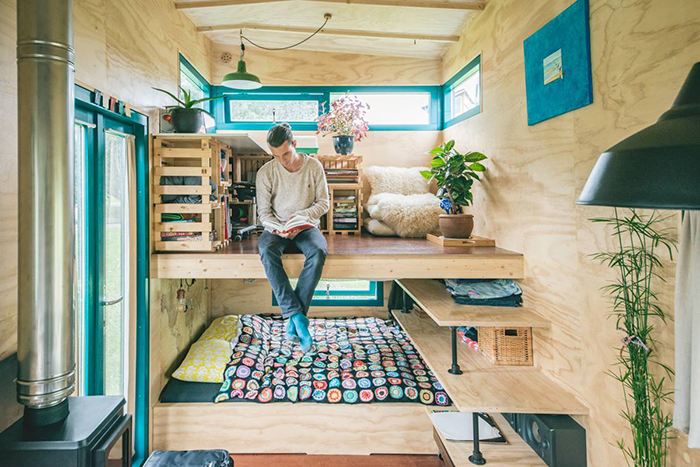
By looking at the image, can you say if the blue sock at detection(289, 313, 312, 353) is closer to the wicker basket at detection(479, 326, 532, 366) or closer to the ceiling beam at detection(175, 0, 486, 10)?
the wicker basket at detection(479, 326, 532, 366)

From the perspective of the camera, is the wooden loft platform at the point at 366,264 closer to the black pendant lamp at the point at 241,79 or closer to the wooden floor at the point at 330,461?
the wooden floor at the point at 330,461

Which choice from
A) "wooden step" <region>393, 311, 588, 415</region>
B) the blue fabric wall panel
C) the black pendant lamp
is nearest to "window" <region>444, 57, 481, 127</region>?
the blue fabric wall panel

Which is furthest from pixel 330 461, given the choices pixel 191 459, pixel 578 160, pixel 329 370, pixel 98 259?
pixel 578 160

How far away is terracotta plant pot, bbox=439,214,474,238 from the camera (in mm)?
2881

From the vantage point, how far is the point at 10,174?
1.48 meters

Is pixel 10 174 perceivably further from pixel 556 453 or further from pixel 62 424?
pixel 556 453

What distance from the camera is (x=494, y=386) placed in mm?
2162

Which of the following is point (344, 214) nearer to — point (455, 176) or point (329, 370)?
point (455, 176)

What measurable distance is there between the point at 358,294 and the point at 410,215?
123 centimetres

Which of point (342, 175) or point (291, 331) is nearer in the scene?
point (291, 331)

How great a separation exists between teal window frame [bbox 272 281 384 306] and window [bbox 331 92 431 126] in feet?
5.97

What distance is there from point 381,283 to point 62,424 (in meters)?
3.24

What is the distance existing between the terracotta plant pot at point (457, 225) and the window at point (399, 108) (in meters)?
1.75

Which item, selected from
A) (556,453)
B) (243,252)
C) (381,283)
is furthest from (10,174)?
(381,283)
